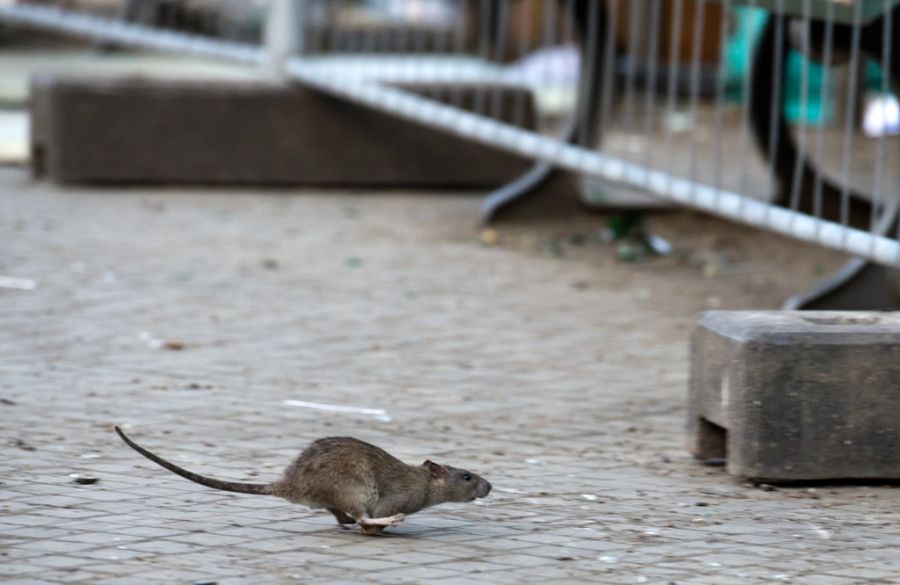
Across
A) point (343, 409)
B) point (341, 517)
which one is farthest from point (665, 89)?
point (341, 517)

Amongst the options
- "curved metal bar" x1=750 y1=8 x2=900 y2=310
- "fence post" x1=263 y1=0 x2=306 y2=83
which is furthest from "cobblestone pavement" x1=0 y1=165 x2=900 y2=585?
"fence post" x1=263 y1=0 x2=306 y2=83

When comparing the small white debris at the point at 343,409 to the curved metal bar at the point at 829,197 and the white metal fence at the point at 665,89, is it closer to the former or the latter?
the white metal fence at the point at 665,89

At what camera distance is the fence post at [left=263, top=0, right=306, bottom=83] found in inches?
448

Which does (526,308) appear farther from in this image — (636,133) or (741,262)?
(636,133)

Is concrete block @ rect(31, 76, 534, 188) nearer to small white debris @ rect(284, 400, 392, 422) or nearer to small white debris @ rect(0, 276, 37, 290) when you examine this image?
small white debris @ rect(0, 276, 37, 290)

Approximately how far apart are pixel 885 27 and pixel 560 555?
366cm

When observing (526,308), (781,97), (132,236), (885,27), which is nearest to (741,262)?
(781,97)

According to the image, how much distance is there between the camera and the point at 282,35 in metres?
11.5

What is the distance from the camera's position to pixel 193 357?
22.3ft

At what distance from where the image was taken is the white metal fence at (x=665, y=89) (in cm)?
753

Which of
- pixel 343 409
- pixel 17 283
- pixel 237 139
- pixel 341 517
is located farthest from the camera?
pixel 237 139

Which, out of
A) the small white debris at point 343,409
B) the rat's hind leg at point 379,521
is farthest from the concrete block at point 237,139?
the rat's hind leg at point 379,521

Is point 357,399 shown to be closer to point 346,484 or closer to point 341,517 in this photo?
point 341,517

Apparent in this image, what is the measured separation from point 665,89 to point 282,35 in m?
6.96
